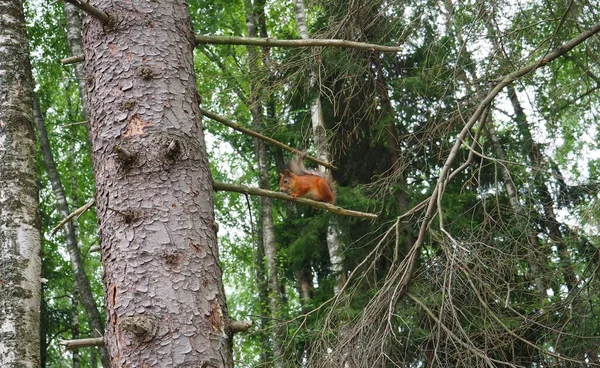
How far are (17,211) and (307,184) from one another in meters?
3.30

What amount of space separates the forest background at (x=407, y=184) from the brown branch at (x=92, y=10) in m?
0.77

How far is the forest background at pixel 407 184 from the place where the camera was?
5598mm

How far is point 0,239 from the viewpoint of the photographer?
6.22 metres

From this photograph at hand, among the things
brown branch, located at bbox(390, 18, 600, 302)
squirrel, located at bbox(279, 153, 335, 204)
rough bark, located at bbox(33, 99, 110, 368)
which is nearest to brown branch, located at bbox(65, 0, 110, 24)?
brown branch, located at bbox(390, 18, 600, 302)

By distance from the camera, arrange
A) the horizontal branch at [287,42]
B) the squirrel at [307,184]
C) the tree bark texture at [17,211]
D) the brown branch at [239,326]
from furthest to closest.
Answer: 1. the squirrel at [307,184]
2. the tree bark texture at [17,211]
3. the horizontal branch at [287,42]
4. the brown branch at [239,326]

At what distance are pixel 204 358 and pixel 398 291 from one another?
323 cm

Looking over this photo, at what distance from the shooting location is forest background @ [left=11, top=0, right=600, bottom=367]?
5598 millimetres

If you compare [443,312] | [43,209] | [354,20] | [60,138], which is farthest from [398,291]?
[60,138]

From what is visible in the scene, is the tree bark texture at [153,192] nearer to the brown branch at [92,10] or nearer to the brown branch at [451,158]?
the brown branch at [92,10]

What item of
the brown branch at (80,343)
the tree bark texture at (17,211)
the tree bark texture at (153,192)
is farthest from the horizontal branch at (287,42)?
the tree bark texture at (17,211)

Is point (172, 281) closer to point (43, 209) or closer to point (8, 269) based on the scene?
point (8, 269)

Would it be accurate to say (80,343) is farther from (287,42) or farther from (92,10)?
(287,42)

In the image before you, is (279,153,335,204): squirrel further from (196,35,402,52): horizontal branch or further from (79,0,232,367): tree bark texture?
(79,0,232,367): tree bark texture

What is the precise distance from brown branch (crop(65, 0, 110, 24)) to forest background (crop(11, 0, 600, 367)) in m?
0.77
